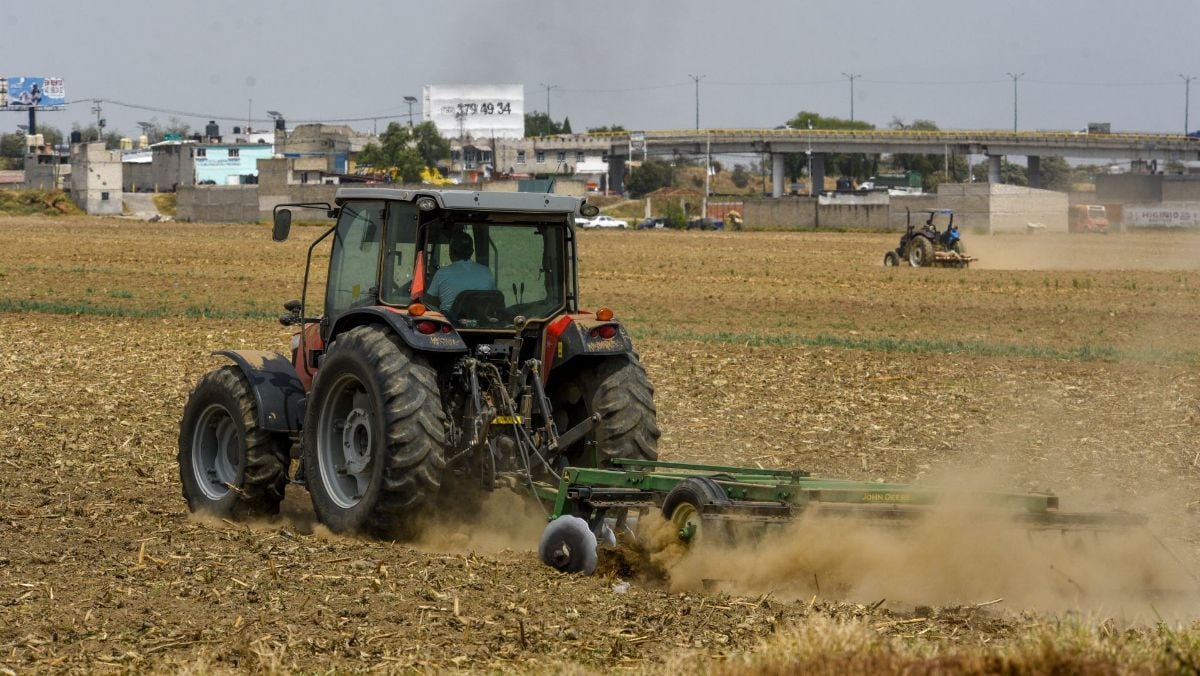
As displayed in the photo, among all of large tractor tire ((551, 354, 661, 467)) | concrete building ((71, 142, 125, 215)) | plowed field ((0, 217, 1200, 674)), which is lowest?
plowed field ((0, 217, 1200, 674))

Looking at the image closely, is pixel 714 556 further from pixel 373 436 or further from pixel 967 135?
pixel 967 135

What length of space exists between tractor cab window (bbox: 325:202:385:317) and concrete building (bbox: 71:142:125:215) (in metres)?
91.8

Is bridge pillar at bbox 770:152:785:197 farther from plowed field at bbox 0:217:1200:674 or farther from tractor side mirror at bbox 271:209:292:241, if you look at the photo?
tractor side mirror at bbox 271:209:292:241

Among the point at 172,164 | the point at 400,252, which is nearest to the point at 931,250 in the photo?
the point at 400,252

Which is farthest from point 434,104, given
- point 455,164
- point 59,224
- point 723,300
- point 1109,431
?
point 1109,431

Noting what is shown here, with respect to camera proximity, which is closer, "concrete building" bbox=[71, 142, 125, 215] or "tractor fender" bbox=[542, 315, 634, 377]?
"tractor fender" bbox=[542, 315, 634, 377]

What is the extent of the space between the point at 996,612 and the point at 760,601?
1199 mm

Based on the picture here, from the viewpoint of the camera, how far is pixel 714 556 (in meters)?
7.60

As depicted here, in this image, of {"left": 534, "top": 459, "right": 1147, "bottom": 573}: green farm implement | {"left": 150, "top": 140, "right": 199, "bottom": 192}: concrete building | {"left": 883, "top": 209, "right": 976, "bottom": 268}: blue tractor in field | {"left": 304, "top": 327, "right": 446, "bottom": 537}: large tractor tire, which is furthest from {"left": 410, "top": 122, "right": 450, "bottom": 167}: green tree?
{"left": 534, "top": 459, "right": 1147, "bottom": 573}: green farm implement

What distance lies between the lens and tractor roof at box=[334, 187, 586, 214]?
9188mm

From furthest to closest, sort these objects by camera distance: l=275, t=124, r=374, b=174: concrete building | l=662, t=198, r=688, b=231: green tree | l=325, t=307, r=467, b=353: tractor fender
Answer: l=275, t=124, r=374, b=174: concrete building
l=662, t=198, r=688, b=231: green tree
l=325, t=307, r=467, b=353: tractor fender

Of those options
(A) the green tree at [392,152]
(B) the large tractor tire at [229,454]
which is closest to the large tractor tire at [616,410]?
(B) the large tractor tire at [229,454]

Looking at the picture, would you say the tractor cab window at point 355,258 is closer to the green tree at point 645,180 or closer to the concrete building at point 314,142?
the concrete building at point 314,142

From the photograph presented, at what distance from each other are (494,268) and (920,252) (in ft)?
116
